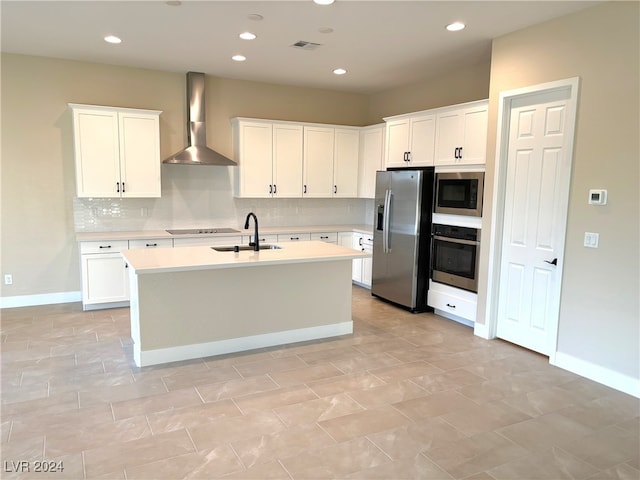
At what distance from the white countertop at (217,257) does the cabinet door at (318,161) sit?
228cm

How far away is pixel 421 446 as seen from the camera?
2.61 metres

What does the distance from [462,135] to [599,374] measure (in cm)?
263

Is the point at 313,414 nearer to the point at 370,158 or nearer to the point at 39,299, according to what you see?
the point at 39,299

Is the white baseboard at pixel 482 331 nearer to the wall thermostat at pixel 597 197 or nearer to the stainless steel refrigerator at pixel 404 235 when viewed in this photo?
the stainless steel refrigerator at pixel 404 235

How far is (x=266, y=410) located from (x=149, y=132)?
152 inches

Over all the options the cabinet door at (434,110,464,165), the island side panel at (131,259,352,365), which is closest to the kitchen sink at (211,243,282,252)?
the island side panel at (131,259,352,365)

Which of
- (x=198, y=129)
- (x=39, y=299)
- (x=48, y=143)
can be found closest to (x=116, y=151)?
(x=48, y=143)

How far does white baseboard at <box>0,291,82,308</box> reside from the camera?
5273mm

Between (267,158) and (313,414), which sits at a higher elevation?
(267,158)

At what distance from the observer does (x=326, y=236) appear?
6445mm

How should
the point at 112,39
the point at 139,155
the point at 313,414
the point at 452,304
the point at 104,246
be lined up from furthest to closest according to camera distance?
the point at 139,155 < the point at 104,246 < the point at 452,304 < the point at 112,39 < the point at 313,414

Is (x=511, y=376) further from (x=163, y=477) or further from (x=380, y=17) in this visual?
(x=380, y=17)

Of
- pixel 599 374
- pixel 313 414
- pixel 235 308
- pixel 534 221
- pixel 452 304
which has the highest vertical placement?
pixel 534 221

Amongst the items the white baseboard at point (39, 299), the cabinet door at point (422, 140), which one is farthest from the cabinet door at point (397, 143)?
the white baseboard at point (39, 299)
